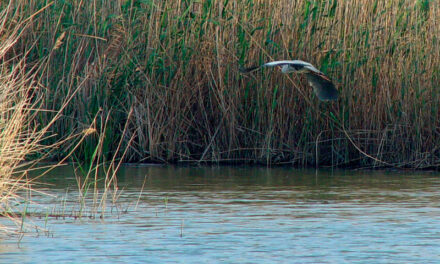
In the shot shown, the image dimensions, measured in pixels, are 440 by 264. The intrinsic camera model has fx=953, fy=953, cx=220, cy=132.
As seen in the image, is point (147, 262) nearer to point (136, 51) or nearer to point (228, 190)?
point (228, 190)

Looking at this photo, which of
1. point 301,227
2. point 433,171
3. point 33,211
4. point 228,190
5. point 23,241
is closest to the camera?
point 23,241

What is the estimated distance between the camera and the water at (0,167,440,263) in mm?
4617

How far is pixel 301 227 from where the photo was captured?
5.45 meters

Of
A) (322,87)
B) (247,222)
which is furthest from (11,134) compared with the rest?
(322,87)

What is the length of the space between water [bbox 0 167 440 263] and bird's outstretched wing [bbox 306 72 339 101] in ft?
2.23

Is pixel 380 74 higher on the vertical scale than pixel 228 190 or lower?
higher

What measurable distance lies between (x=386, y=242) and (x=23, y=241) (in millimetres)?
1890

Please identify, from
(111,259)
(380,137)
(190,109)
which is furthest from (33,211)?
(380,137)

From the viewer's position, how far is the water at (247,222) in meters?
4.62

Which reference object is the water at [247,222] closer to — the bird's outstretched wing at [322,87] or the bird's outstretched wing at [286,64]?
the bird's outstretched wing at [322,87]

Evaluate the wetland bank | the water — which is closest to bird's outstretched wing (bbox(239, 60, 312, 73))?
the water

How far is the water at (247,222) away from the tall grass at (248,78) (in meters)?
Answer: 0.61

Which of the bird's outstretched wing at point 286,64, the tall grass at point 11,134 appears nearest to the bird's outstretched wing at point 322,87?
the bird's outstretched wing at point 286,64

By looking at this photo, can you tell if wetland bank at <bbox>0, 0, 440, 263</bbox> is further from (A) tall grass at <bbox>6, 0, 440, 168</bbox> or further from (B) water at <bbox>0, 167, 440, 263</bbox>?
(B) water at <bbox>0, 167, 440, 263</bbox>
